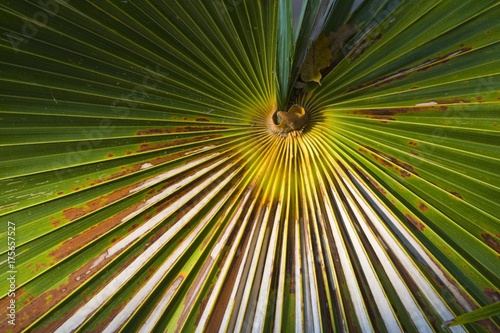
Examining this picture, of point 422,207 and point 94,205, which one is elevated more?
point 94,205

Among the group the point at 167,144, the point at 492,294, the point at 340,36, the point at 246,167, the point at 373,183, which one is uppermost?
the point at 340,36

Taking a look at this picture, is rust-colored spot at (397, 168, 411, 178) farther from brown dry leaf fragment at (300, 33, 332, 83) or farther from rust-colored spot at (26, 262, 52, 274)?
rust-colored spot at (26, 262, 52, 274)

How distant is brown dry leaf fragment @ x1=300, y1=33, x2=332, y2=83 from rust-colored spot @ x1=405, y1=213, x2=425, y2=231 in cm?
38

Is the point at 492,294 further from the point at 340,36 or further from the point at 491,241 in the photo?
the point at 340,36

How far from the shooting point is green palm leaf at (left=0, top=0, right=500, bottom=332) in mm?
790

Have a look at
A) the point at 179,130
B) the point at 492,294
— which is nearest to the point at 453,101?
the point at 492,294

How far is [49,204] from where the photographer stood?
2.84 feet

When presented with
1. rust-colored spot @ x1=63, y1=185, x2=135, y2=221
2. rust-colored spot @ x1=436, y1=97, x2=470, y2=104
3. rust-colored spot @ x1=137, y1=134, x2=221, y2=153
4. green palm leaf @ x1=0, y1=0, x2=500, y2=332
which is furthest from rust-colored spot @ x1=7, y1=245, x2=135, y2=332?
rust-colored spot @ x1=436, y1=97, x2=470, y2=104

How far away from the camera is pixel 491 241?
801 mm

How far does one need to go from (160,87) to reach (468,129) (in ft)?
2.20

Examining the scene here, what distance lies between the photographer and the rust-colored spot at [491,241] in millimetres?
794

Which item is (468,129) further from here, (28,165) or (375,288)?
(28,165)

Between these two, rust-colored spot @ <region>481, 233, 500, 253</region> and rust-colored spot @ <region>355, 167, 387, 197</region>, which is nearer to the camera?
rust-colored spot @ <region>481, 233, 500, 253</region>

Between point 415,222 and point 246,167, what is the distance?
1.39ft
